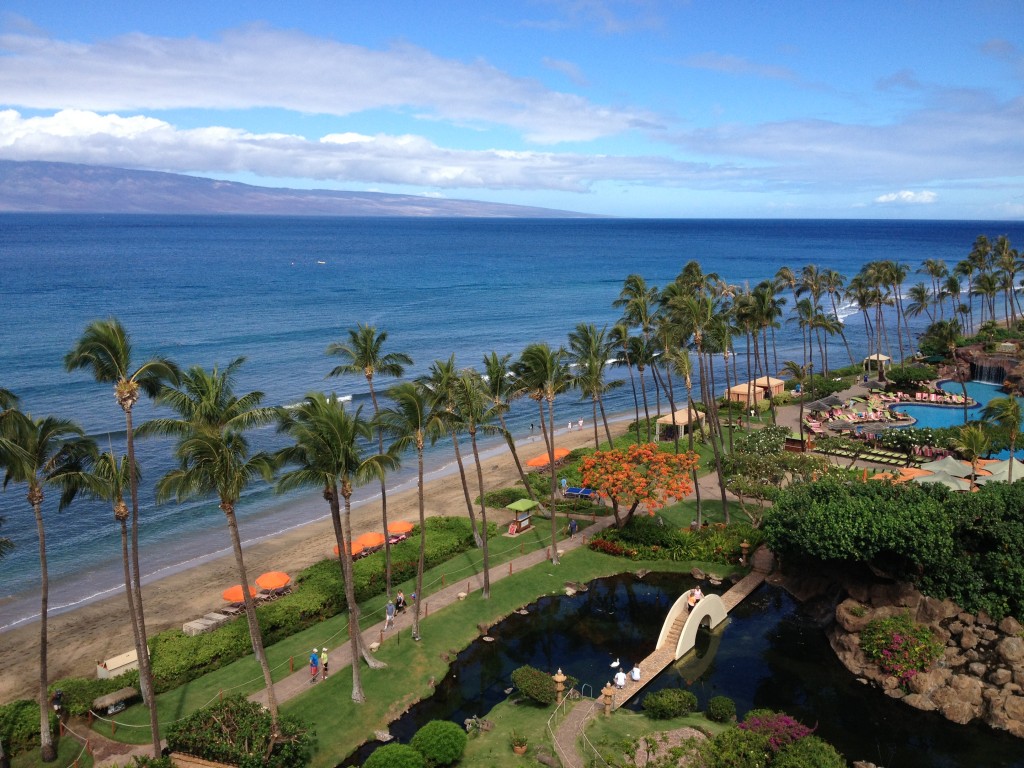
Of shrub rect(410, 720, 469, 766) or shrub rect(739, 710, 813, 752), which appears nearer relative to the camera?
shrub rect(739, 710, 813, 752)

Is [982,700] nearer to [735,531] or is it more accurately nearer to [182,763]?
[735,531]

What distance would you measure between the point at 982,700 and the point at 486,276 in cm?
17298

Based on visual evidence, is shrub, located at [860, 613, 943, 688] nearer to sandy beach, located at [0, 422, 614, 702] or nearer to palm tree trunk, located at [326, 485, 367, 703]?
palm tree trunk, located at [326, 485, 367, 703]

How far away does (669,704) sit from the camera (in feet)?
89.0

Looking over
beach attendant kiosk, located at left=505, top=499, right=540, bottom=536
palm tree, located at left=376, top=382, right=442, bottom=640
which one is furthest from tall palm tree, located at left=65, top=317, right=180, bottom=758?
beach attendant kiosk, located at left=505, top=499, right=540, bottom=536

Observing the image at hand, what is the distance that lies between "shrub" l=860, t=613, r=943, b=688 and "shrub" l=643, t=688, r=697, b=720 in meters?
8.29

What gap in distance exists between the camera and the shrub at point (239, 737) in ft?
79.8

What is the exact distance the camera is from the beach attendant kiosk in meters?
46.4

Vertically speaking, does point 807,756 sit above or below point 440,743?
above

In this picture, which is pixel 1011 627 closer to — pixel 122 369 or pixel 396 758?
pixel 396 758

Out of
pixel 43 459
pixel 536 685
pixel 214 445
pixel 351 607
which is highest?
pixel 214 445

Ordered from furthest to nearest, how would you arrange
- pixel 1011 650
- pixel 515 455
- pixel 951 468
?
pixel 951 468 → pixel 515 455 → pixel 1011 650

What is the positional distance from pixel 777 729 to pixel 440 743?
35.5 feet

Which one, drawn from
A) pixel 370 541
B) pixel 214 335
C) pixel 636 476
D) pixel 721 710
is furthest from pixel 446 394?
pixel 214 335
